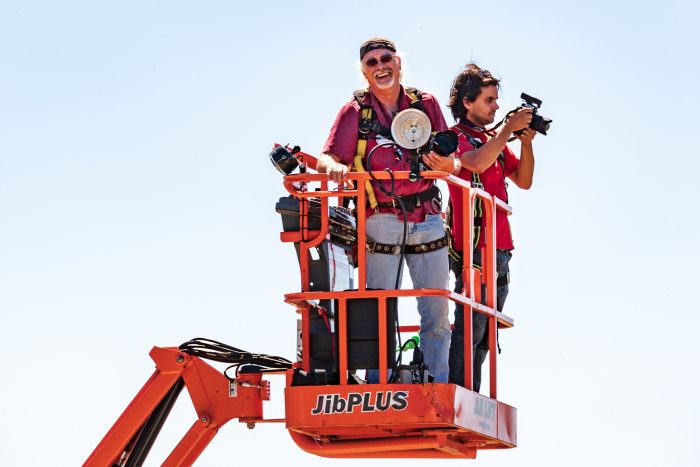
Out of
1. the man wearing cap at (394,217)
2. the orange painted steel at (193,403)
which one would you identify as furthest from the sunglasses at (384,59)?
the orange painted steel at (193,403)

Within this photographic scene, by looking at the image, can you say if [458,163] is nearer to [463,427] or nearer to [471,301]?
[471,301]

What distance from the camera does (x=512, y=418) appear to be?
12.5m

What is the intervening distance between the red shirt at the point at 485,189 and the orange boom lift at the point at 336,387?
0.24 metres

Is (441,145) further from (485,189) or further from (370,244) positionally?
(485,189)

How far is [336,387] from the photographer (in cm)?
1102

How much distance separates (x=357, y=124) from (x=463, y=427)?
264 cm

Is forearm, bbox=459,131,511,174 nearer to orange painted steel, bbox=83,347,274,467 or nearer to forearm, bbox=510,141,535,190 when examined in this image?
forearm, bbox=510,141,535,190

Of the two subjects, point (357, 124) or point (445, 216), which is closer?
point (357, 124)

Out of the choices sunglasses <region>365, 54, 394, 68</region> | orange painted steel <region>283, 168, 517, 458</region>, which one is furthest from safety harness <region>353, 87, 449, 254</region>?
sunglasses <region>365, 54, 394, 68</region>

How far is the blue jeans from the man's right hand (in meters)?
1.30

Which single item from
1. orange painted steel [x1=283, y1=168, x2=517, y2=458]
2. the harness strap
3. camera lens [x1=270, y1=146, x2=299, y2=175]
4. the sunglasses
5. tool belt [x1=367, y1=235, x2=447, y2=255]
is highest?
the sunglasses

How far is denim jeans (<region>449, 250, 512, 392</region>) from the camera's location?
12.3 meters

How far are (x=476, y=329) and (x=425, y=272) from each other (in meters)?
0.84

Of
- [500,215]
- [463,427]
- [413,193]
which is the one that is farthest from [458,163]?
[463,427]
